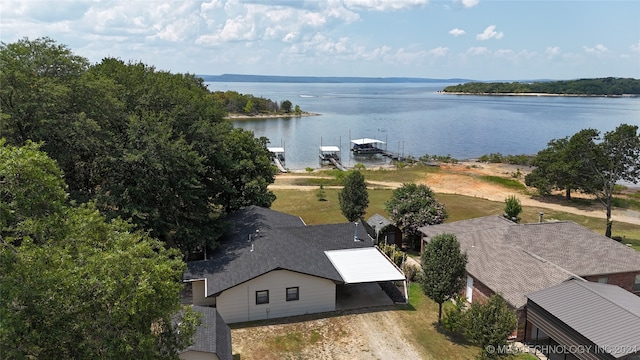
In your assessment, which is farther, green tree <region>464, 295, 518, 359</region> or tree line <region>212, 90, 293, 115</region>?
tree line <region>212, 90, 293, 115</region>

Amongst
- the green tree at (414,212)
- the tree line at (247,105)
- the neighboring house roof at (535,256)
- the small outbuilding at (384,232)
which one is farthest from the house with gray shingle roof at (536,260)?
the tree line at (247,105)

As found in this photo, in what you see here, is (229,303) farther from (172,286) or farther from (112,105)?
(112,105)

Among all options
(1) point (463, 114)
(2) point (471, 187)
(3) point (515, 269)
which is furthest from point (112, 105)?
(1) point (463, 114)

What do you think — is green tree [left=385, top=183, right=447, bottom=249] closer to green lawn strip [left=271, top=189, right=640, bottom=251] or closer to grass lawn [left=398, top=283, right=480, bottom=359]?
green lawn strip [left=271, top=189, right=640, bottom=251]

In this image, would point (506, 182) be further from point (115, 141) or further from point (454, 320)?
point (115, 141)

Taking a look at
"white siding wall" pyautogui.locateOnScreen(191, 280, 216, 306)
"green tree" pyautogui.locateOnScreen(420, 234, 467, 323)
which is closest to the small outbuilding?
"green tree" pyautogui.locateOnScreen(420, 234, 467, 323)

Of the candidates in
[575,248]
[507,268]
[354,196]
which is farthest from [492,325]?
[354,196]

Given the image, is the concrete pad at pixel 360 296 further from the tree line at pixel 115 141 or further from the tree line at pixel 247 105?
the tree line at pixel 247 105

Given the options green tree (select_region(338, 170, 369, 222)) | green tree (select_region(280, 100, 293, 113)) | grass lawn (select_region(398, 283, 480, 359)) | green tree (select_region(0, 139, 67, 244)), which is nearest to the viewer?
green tree (select_region(0, 139, 67, 244))
